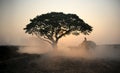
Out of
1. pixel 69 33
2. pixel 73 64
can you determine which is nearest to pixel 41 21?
pixel 69 33

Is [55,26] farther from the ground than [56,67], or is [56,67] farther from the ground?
[55,26]

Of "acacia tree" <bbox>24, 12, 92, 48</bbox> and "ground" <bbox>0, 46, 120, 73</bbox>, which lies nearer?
"ground" <bbox>0, 46, 120, 73</bbox>

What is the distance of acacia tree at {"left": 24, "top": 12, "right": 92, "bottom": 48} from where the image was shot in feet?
50.1

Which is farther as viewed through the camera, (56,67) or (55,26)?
(55,26)

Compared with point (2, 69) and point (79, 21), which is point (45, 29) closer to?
point (79, 21)

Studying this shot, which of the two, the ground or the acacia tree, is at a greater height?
the acacia tree

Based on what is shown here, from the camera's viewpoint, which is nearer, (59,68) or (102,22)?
(59,68)

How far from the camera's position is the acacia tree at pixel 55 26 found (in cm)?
1527

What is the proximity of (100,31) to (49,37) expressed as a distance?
4255 mm

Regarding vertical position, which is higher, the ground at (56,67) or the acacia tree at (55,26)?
the acacia tree at (55,26)

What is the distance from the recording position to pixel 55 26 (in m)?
15.2

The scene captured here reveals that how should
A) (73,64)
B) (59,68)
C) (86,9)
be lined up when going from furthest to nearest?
(86,9) → (73,64) → (59,68)

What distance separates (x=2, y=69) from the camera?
32.2 feet

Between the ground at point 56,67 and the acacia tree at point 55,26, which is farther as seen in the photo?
the acacia tree at point 55,26
